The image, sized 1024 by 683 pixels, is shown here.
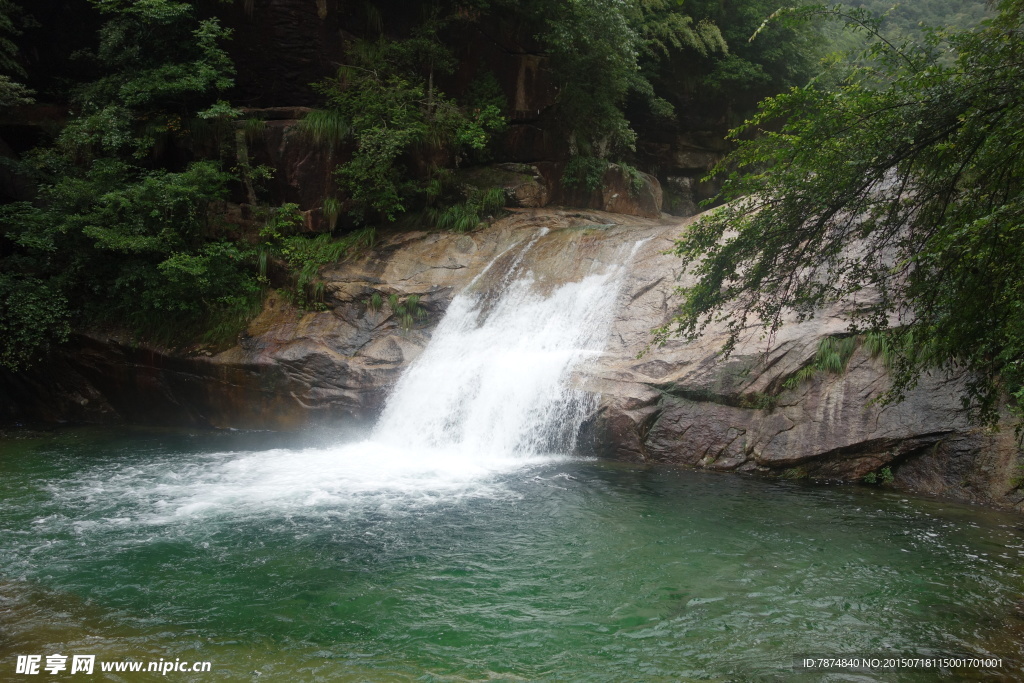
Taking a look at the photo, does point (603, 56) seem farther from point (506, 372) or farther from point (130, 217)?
point (130, 217)

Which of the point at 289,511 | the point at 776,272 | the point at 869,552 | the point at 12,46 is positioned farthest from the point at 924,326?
the point at 12,46

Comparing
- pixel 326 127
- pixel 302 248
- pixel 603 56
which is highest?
pixel 603 56

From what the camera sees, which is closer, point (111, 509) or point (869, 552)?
point (869, 552)

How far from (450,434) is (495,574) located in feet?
15.3

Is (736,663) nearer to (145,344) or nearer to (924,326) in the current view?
(924,326)

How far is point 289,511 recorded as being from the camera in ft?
24.3

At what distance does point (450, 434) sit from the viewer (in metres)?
Answer: 10.5

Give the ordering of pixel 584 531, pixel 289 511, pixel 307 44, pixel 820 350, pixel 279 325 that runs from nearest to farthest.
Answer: pixel 584 531 < pixel 289 511 < pixel 820 350 < pixel 279 325 < pixel 307 44

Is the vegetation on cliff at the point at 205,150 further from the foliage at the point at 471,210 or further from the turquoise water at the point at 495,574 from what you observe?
the turquoise water at the point at 495,574

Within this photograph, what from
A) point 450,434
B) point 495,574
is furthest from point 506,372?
point 495,574

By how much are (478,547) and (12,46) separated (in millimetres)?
13489

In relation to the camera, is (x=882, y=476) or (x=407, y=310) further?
(x=407, y=310)

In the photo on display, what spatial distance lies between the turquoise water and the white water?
80 mm

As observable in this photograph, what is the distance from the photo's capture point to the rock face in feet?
27.9
